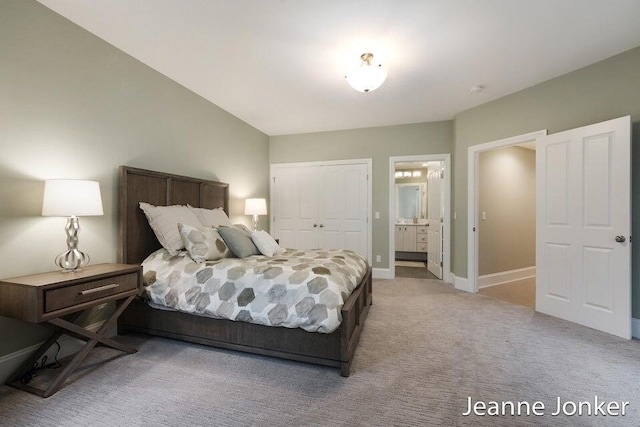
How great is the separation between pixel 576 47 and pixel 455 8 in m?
1.45

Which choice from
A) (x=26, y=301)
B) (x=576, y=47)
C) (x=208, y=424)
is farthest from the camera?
(x=576, y=47)

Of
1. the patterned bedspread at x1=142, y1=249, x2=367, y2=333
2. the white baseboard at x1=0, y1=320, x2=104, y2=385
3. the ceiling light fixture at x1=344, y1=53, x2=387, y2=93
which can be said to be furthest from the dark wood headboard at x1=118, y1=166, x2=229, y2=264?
the ceiling light fixture at x1=344, y1=53, x2=387, y2=93

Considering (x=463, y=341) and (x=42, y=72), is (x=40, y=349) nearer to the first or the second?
(x=42, y=72)

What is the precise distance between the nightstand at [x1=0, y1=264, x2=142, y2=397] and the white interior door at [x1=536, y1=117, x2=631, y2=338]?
4.18m

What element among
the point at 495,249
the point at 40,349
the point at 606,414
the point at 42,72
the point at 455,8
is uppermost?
the point at 455,8

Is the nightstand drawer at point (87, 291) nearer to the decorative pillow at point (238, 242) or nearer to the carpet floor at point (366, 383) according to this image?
the carpet floor at point (366, 383)

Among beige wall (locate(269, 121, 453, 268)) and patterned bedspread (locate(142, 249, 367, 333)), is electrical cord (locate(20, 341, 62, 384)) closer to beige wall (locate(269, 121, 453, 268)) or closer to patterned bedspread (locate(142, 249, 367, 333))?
patterned bedspread (locate(142, 249, 367, 333))

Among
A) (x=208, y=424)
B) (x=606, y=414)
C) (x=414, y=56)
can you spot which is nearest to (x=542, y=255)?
(x=606, y=414)

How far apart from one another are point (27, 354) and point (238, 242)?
1.64 metres

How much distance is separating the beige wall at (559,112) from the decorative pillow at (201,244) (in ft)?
11.5

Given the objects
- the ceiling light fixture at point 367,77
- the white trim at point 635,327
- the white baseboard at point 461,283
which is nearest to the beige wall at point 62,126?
the ceiling light fixture at point 367,77

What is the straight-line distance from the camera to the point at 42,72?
2082 millimetres

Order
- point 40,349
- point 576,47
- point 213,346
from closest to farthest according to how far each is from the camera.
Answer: point 40,349 < point 213,346 < point 576,47

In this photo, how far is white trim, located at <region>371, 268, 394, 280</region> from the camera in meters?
4.93
